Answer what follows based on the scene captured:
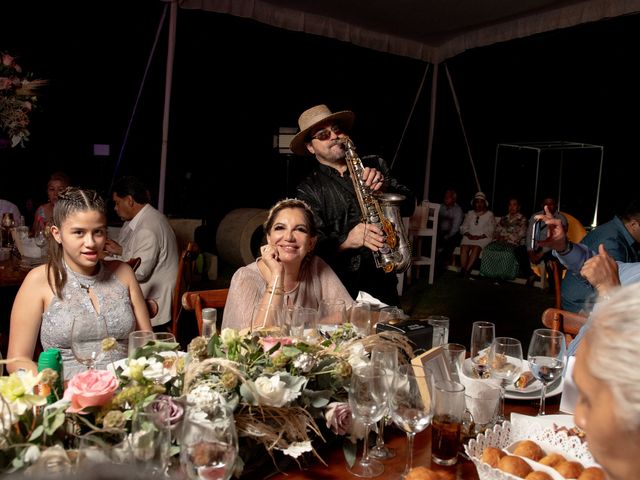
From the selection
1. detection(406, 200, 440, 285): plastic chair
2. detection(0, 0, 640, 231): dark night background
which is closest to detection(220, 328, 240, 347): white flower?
detection(0, 0, 640, 231): dark night background

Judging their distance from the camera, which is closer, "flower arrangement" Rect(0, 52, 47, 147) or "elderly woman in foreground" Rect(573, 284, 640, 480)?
"elderly woman in foreground" Rect(573, 284, 640, 480)

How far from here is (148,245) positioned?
4008 millimetres

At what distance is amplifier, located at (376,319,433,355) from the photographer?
167 cm

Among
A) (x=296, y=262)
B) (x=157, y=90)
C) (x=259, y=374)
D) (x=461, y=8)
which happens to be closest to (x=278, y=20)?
(x=461, y=8)

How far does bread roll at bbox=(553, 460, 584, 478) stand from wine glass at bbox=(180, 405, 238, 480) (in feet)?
2.24

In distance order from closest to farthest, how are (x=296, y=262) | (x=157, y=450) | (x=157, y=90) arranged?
1. (x=157, y=450)
2. (x=296, y=262)
3. (x=157, y=90)

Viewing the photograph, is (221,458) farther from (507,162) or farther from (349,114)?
(507,162)

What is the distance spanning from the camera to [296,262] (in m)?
2.67

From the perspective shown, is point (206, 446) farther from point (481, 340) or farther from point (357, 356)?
point (481, 340)

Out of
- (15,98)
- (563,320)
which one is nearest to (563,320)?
(563,320)

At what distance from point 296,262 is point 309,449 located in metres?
1.49

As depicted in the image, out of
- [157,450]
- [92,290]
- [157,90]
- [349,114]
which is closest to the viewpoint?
[157,450]

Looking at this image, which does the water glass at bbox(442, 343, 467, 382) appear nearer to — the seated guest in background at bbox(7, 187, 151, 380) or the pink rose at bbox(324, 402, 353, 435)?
the pink rose at bbox(324, 402, 353, 435)

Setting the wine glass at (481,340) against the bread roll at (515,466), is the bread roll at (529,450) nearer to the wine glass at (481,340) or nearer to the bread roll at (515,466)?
the bread roll at (515,466)
